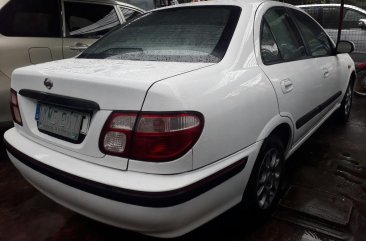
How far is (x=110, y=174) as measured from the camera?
1.62 meters

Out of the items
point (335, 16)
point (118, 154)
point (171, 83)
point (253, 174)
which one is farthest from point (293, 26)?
point (335, 16)

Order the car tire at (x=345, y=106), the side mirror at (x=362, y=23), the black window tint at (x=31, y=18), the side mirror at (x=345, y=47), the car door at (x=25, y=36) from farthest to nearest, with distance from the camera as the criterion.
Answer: the side mirror at (x=362, y=23)
the car tire at (x=345, y=106)
the side mirror at (x=345, y=47)
the black window tint at (x=31, y=18)
the car door at (x=25, y=36)

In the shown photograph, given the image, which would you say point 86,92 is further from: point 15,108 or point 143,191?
point 15,108

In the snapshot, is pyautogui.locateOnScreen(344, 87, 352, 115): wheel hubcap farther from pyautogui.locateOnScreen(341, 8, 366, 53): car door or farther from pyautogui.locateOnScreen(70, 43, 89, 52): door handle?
pyautogui.locateOnScreen(70, 43, 89, 52): door handle

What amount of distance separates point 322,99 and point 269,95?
1232 mm

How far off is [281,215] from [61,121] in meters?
1.57

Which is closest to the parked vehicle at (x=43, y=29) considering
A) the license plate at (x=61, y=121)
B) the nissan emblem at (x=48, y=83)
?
the license plate at (x=61, y=121)

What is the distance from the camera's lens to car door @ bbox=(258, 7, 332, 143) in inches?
89.0

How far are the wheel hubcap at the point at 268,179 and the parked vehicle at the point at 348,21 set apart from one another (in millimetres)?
5175

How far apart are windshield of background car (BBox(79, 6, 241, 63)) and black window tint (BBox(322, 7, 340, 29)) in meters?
5.37

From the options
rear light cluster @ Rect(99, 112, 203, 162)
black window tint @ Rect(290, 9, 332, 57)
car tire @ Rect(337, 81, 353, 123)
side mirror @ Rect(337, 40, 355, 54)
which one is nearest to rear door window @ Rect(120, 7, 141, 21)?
black window tint @ Rect(290, 9, 332, 57)

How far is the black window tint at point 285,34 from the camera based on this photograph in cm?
249

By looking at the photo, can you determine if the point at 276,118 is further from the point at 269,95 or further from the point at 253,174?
the point at 253,174

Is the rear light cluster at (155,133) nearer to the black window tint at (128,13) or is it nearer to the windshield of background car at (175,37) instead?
the windshield of background car at (175,37)
